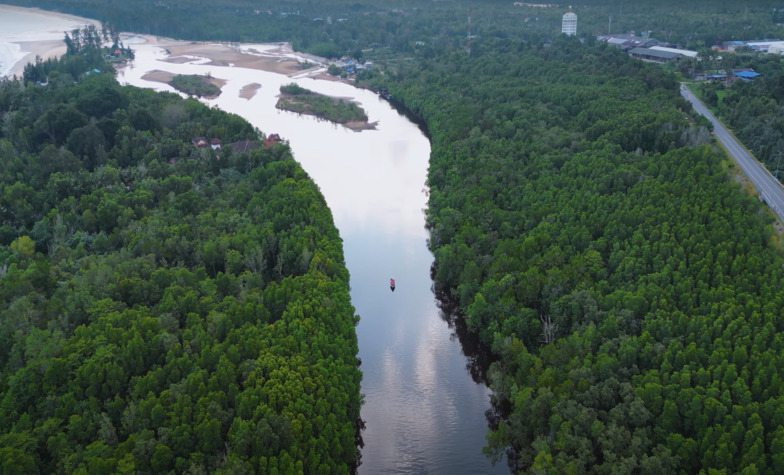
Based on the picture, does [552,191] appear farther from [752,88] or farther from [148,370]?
[752,88]

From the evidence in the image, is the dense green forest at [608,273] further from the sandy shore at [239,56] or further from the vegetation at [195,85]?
the sandy shore at [239,56]

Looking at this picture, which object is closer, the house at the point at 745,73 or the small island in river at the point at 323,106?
the small island in river at the point at 323,106

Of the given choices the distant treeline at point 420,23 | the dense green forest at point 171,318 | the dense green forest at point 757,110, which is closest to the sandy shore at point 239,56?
the distant treeline at point 420,23

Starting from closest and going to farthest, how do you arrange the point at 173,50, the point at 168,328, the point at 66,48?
the point at 168,328, the point at 66,48, the point at 173,50

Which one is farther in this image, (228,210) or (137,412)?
(228,210)

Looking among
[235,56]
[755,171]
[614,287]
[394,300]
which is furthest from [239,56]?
[614,287]

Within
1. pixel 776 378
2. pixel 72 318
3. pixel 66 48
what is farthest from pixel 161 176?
pixel 66 48
